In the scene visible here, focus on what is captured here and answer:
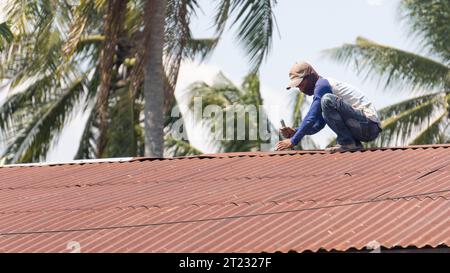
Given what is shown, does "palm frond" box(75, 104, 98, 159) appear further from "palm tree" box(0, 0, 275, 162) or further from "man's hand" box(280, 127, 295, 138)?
"man's hand" box(280, 127, 295, 138)

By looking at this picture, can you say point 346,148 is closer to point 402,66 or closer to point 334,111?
point 334,111

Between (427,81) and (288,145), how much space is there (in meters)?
12.0

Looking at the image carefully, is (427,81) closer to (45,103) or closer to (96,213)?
(45,103)

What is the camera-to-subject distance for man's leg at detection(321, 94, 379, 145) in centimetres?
1162

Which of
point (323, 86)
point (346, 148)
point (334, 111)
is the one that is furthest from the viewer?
point (346, 148)

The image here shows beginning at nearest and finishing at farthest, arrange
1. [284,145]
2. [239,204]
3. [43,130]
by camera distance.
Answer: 1. [239,204]
2. [284,145]
3. [43,130]

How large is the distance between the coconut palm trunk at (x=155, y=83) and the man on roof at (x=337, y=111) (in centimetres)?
644

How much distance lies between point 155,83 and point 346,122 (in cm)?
705

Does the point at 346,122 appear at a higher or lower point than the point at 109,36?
lower

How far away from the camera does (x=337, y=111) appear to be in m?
11.6

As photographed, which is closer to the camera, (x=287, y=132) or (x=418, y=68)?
(x=287, y=132)

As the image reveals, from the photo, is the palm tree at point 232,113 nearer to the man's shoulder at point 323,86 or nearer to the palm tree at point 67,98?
the palm tree at point 67,98

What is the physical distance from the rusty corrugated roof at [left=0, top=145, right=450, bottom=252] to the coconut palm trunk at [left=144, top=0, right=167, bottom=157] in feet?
18.3

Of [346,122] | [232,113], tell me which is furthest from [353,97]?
[232,113]
